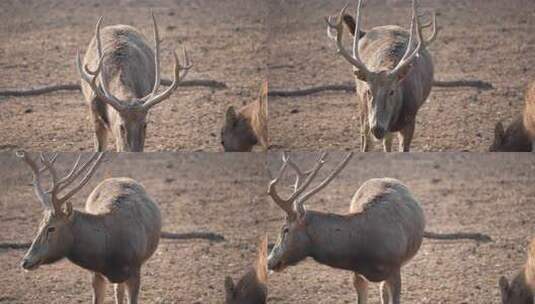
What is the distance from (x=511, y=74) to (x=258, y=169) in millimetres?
1577

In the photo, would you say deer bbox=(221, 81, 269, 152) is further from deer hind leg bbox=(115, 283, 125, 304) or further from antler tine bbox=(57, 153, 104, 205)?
deer hind leg bbox=(115, 283, 125, 304)

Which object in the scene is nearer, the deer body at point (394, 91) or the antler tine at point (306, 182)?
the deer body at point (394, 91)

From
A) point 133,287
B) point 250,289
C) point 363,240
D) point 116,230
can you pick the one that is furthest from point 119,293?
point 363,240


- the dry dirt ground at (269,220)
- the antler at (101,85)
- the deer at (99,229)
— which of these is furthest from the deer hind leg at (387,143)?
the antler at (101,85)

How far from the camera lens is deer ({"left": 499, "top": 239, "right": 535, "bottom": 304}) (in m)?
8.02

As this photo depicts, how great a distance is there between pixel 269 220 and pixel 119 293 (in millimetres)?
1013

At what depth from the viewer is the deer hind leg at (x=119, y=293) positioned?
8.21 meters

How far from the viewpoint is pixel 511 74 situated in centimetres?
912

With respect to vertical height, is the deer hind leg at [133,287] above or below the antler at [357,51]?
below

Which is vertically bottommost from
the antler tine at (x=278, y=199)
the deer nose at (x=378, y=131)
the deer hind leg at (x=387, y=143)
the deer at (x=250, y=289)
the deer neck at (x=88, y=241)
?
the deer at (x=250, y=289)

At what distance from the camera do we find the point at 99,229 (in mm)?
7734

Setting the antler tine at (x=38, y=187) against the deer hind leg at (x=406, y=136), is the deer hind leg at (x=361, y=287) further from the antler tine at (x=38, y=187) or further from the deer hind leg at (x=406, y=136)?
the antler tine at (x=38, y=187)

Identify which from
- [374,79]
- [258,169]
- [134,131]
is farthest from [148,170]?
[374,79]

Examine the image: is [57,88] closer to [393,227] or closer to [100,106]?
[100,106]
